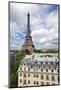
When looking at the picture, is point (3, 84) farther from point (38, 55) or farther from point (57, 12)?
point (57, 12)

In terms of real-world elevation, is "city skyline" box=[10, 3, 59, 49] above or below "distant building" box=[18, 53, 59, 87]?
above

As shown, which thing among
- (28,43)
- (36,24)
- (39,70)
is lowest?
(39,70)

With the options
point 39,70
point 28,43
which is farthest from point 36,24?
point 39,70

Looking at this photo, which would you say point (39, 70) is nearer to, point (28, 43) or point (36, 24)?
point (28, 43)

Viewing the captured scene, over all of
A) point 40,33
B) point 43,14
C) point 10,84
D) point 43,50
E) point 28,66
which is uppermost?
point 43,14

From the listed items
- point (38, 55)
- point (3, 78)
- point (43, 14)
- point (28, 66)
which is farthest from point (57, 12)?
point (3, 78)
